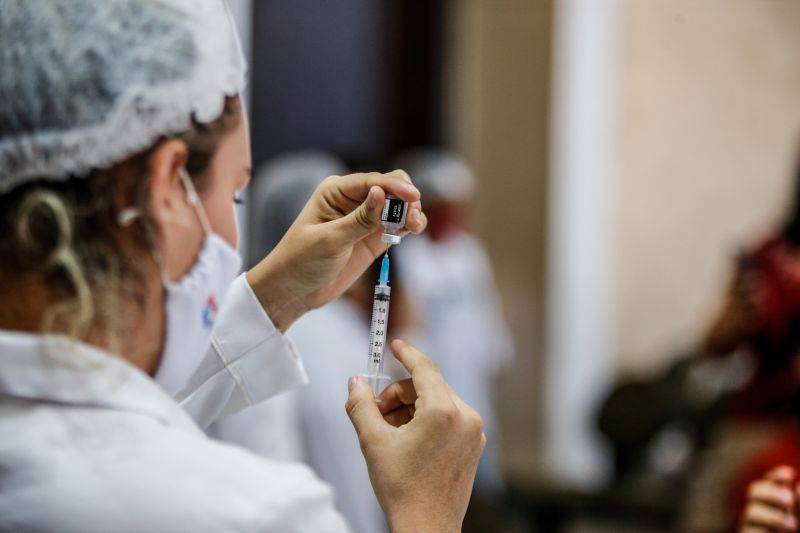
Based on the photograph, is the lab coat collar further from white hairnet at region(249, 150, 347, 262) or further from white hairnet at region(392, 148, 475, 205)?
white hairnet at region(392, 148, 475, 205)

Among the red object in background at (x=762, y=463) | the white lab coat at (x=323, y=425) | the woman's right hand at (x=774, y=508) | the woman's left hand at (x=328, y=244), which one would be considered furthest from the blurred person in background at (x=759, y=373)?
the woman's left hand at (x=328, y=244)

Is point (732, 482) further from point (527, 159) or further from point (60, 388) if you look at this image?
point (527, 159)

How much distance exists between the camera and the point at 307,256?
0.87m

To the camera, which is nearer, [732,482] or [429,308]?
[732,482]

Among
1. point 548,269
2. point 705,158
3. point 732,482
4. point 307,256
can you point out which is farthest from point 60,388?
point 548,269

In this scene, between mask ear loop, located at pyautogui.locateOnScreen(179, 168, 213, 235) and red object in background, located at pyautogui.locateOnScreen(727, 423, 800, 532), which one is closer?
mask ear loop, located at pyautogui.locateOnScreen(179, 168, 213, 235)

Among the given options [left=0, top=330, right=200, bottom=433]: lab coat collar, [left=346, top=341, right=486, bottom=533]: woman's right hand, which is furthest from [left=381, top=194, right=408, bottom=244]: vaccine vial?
[left=0, top=330, right=200, bottom=433]: lab coat collar

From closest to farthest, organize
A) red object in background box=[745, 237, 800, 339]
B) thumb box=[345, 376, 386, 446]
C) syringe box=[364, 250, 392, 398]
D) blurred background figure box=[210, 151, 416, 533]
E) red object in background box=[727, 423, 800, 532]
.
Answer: thumb box=[345, 376, 386, 446], syringe box=[364, 250, 392, 398], red object in background box=[727, 423, 800, 532], blurred background figure box=[210, 151, 416, 533], red object in background box=[745, 237, 800, 339]

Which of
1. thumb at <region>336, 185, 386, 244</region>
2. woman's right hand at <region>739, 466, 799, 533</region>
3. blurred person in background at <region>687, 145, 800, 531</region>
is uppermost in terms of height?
thumb at <region>336, 185, 386, 244</region>

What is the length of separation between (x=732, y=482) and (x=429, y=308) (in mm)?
1820

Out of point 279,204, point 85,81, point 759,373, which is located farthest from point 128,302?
point 759,373

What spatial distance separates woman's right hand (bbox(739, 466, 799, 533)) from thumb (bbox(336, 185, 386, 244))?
1.53ft

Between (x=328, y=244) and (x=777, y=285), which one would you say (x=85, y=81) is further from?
(x=777, y=285)

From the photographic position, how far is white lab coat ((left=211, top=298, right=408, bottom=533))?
1557 millimetres
